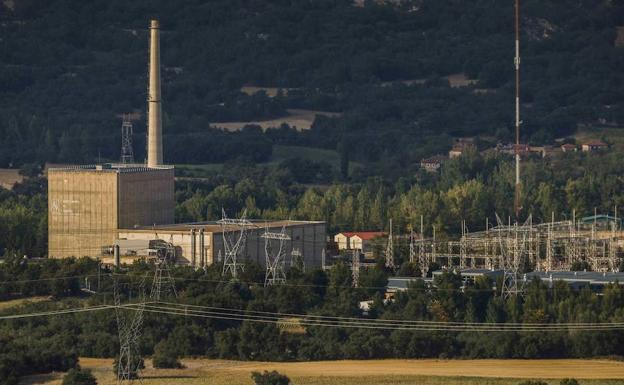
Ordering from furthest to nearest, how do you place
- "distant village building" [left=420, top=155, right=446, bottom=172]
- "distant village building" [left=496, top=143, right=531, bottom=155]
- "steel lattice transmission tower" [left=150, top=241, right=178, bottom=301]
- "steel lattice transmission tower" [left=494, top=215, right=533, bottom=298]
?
"distant village building" [left=496, top=143, right=531, bottom=155] → "distant village building" [left=420, top=155, right=446, bottom=172] → "steel lattice transmission tower" [left=494, top=215, right=533, bottom=298] → "steel lattice transmission tower" [left=150, top=241, right=178, bottom=301]

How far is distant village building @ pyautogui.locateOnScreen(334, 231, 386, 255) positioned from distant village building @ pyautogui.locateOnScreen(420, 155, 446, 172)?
57422mm

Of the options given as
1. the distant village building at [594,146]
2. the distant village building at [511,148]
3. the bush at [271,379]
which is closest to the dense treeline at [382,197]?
the distant village building at [511,148]

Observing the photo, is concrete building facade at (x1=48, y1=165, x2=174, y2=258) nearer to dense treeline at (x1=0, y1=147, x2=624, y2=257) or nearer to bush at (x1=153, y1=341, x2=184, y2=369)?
dense treeline at (x1=0, y1=147, x2=624, y2=257)

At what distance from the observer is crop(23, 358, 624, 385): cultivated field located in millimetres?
72250

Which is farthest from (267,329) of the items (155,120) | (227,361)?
(155,120)

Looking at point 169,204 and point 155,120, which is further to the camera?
point 155,120

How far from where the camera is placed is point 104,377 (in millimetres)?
73688

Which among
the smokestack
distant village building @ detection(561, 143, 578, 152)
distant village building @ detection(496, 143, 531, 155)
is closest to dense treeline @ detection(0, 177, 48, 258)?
the smokestack

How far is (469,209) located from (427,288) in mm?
39834

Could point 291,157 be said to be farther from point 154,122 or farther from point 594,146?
point 154,122

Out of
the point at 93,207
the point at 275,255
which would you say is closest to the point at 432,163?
the point at 275,255

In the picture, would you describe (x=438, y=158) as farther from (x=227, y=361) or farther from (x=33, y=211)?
(x=227, y=361)

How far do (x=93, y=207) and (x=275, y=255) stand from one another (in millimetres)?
10234

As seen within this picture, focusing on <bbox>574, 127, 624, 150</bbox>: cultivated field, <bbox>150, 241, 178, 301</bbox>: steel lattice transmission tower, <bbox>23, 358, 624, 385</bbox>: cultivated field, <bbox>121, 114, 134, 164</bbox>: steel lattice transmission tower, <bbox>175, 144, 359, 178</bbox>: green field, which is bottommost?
<bbox>23, 358, 624, 385</bbox>: cultivated field
